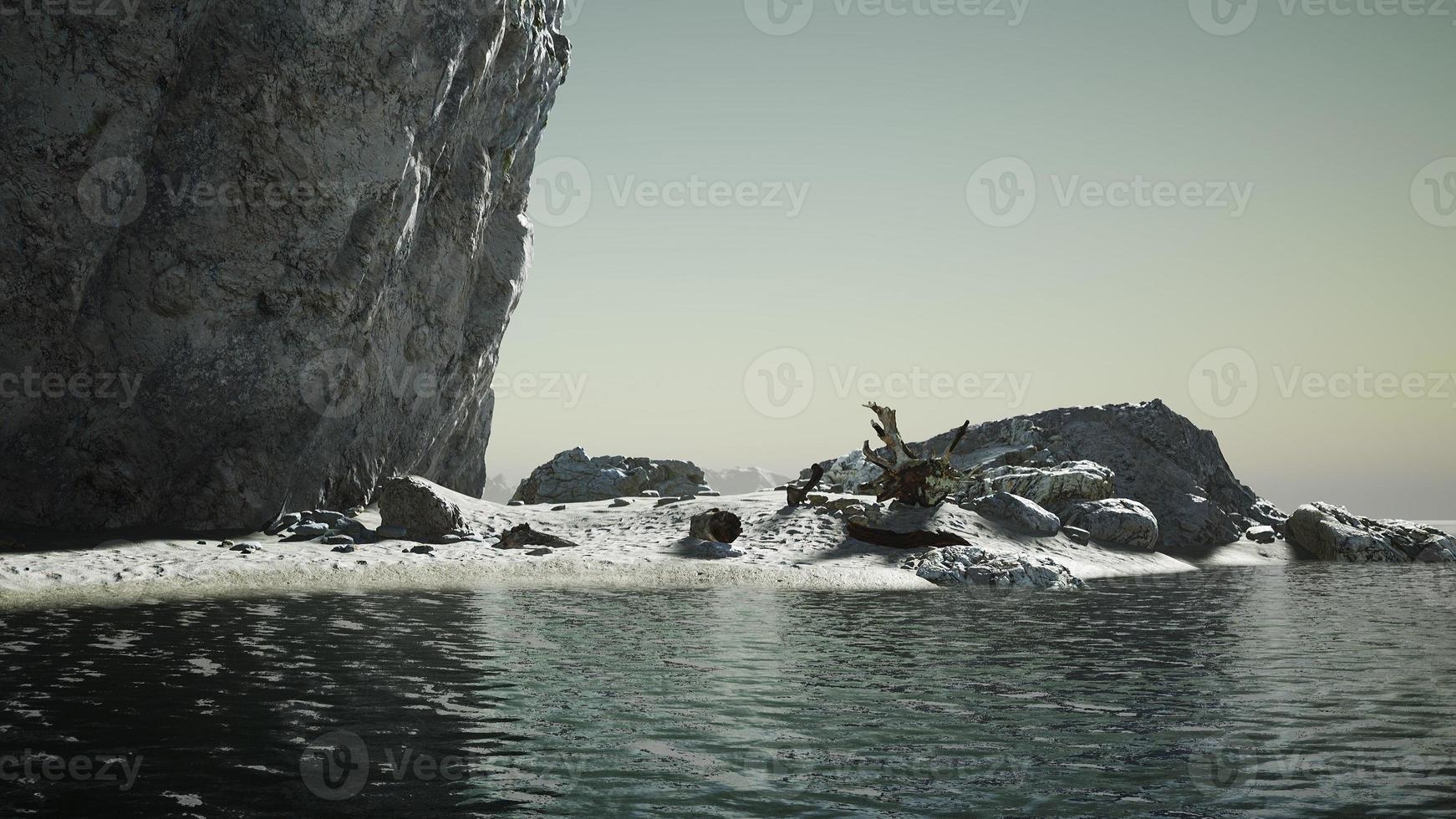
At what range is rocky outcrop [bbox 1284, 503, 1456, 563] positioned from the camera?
103 feet

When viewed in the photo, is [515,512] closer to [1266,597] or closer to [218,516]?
[218,516]

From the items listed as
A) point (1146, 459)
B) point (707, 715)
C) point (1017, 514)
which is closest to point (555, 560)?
point (1017, 514)

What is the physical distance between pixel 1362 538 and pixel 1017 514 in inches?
515

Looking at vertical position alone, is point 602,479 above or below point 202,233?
below

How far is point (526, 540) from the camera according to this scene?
22922 millimetres

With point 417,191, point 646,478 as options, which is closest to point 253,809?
point 417,191

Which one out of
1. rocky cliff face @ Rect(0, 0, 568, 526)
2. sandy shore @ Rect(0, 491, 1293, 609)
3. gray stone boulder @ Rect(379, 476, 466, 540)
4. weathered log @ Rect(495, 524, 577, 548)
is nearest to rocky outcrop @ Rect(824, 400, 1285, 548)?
sandy shore @ Rect(0, 491, 1293, 609)

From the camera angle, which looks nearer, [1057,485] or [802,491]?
[802,491]

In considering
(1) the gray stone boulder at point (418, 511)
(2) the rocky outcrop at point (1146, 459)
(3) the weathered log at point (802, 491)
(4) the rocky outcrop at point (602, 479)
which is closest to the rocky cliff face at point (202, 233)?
(1) the gray stone boulder at point (418, 511)

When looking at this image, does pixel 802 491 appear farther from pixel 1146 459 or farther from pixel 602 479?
pixel 1146 459

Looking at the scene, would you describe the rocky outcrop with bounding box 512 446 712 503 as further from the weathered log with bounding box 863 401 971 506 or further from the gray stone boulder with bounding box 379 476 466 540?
the gray stone boulder with bounding box 379 476 466 540

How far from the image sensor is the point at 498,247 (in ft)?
98.3

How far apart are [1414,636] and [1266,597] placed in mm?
5598

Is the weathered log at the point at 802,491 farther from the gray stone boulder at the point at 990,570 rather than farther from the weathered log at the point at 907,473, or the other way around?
the gray stone boulder at the point at 990,570
